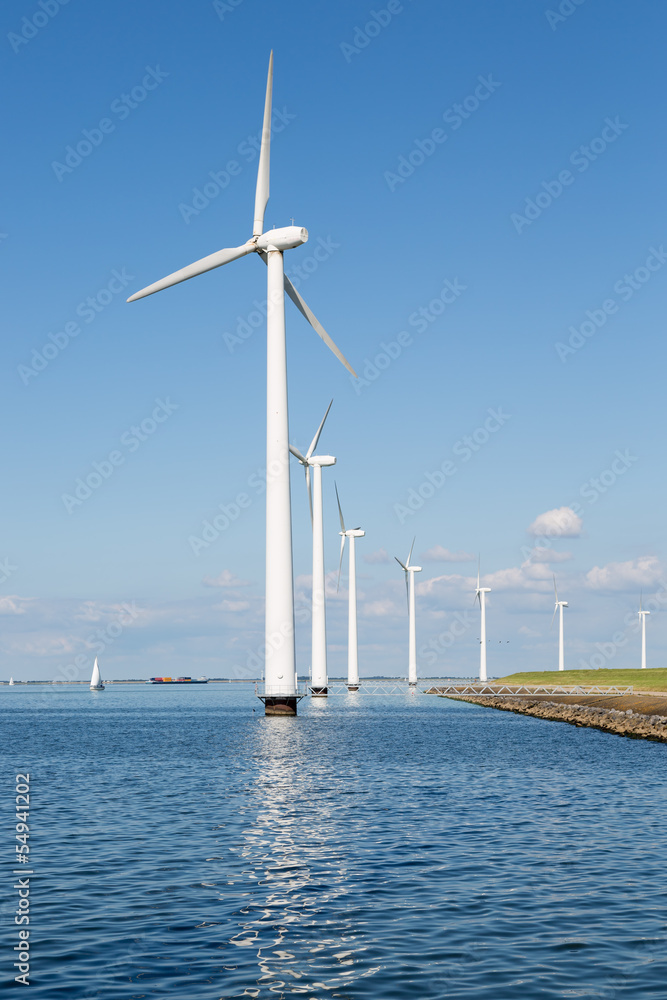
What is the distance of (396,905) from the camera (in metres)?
20.9

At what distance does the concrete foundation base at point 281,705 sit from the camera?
297ft

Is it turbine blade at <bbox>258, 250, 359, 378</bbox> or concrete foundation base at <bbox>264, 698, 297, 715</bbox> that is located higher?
turbine blade at <bbox>258, 250, 359, 378</bbox>

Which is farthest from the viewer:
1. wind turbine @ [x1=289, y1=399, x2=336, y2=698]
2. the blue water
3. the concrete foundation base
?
wind turbine @ [x1=289, y1=399, x2=336, y2=698]

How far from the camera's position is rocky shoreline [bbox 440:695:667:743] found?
76188 millimetres

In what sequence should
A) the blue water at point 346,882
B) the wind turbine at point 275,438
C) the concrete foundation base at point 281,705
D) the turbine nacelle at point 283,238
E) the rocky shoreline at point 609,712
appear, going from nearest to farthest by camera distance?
the blue water at point 346,882 < the rocky shoreline at point 609,712 < the wind turbine at point 275,438 < the turbine nacelle at point 283,238 < the concrete foundation base at point 281,705

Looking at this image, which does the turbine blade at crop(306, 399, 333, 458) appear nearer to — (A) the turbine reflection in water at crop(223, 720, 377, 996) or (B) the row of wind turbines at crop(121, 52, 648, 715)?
(B) the row of wind turbines at crop(121, 52, 648, 715)

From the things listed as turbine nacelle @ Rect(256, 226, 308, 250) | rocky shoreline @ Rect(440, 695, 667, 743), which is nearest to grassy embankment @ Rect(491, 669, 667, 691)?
rocky shoreline @ Rect(440, 695, 667, 743)

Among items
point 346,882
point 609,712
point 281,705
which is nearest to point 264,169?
point 281,705

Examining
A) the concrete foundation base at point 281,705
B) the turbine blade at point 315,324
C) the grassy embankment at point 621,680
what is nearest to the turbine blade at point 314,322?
the turbine blade at point 315,324

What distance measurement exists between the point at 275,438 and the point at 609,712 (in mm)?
41041

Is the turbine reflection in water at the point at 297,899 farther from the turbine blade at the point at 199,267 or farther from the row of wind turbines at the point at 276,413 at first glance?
the turbine blade at the point at 199,267

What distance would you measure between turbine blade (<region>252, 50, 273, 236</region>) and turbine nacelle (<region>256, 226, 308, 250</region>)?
1948 mm

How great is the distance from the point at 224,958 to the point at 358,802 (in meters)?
20.2

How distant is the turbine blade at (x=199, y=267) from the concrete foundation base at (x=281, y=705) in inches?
1502
